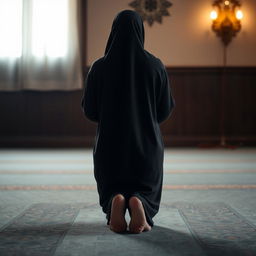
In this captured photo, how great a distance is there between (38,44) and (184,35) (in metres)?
2.13

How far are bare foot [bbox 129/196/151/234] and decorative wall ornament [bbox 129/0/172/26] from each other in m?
5.02

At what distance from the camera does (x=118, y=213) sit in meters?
1.93

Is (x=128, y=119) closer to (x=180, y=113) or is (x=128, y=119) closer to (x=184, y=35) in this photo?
(x=180, y=113)

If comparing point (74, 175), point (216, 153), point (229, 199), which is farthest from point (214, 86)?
point (229, 199)

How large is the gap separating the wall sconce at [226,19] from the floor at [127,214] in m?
2.62

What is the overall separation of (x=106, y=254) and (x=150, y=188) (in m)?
0.48

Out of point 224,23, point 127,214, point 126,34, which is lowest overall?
point 127,214

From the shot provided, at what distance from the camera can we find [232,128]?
666cm

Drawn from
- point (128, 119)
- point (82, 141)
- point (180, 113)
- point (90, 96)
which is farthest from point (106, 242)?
point (180, 113)

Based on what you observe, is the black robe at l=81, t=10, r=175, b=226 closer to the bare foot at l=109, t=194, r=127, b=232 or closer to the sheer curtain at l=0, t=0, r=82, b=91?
the bare foot at l=109, t=194, r=127, b=232

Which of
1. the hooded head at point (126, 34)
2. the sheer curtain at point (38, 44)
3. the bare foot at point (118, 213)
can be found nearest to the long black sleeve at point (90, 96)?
the hooded head at point (126, 34)

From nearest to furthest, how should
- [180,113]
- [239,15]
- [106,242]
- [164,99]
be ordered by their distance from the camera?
[106,242], [164,99], [239,15], [180,113]

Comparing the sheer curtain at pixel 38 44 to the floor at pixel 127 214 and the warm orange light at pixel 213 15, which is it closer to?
the warm orange light at pixel 213 15

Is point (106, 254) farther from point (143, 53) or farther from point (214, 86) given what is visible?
point (214, 86)
